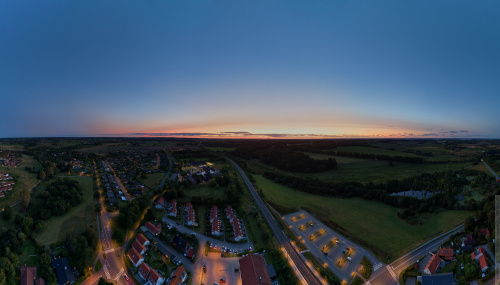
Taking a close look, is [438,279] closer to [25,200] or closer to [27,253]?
[27,253]

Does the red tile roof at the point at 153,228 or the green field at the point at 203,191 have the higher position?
the green field at the point at 203,191

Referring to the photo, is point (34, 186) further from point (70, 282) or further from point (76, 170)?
point (70, 282)

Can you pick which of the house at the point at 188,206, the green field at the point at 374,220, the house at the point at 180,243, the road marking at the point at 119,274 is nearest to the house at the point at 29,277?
the road marking at the point at 119,274

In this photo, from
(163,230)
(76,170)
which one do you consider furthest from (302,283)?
(76,170)

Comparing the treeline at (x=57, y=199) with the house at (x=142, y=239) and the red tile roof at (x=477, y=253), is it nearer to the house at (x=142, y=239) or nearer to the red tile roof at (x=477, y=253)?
the house at (x=142, y=239)

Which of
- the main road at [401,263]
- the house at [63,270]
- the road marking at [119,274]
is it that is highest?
the house at [63,270]

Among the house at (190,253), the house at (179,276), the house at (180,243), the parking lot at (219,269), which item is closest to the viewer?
the house at (179,276)

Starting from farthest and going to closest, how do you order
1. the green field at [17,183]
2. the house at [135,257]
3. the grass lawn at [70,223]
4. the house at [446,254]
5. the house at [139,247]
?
the green field at [17,183], the grass lawn at [70,223], the house at [139,247], the house at [446,254], the house at [135,257]
